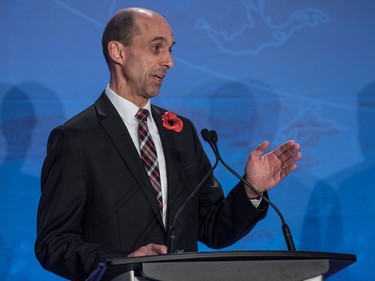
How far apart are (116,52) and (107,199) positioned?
0.58 meters

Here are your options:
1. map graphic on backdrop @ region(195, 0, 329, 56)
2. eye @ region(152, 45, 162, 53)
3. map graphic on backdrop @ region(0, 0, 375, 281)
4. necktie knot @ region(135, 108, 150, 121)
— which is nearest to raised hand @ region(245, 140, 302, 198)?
necktie knot @ region(135, 108, 150, 121)

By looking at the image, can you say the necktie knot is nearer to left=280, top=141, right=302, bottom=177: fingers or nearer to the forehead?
the forehead

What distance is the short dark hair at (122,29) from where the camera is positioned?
2457 millimetres

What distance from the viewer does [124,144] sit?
2287mm

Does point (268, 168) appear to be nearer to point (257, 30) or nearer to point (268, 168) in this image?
point (268, 168)

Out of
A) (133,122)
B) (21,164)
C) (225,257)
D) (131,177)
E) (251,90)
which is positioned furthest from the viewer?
(251,90)

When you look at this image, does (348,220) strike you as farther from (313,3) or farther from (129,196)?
(129,196)

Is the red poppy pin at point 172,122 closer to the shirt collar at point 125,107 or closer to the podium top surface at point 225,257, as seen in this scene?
the shirt collar at point 125,107

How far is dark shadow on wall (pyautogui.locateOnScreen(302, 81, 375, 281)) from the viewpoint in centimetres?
312

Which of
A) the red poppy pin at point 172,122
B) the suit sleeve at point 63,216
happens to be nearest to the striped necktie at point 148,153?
the red poppy pin at point 172,122

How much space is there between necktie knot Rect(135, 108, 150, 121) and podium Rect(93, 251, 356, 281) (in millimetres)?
964

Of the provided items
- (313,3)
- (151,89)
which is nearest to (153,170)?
(151,89)

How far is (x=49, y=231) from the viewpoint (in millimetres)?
2104

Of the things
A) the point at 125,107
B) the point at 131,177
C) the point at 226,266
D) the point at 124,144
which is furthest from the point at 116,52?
the point at 226,266
